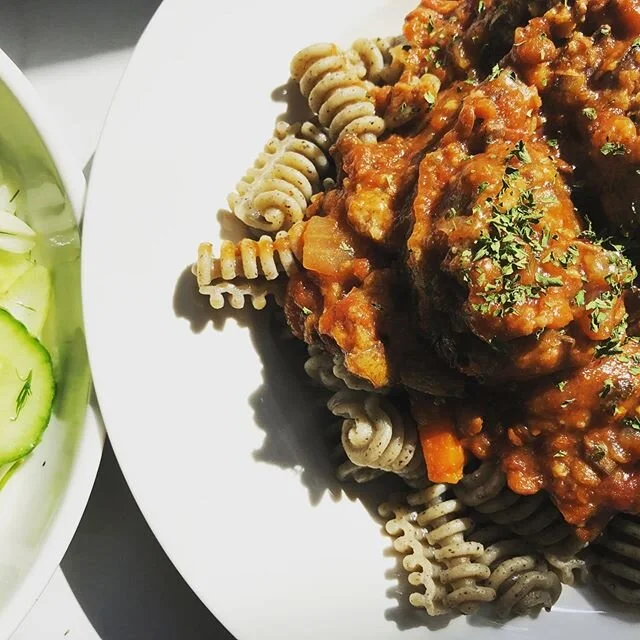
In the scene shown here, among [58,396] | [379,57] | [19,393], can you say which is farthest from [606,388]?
[19,393]

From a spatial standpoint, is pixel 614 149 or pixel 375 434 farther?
pixel 375 434

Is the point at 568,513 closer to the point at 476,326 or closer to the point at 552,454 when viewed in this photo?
the point at 552,454

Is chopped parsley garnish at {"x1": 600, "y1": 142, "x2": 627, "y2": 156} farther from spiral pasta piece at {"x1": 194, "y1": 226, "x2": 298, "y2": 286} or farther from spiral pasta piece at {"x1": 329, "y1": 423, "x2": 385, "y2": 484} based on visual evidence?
spiral pasta piece at {"x1": 329, "y1": 423, "x2": 385, "y2": 484}

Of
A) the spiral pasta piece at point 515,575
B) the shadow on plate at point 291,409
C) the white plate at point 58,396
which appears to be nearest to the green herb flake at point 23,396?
the white plate at point 58,396

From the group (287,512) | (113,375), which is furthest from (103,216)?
(287,512)

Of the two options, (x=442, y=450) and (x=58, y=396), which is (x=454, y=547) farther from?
(x=58, y=396)

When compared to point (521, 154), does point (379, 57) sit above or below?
above

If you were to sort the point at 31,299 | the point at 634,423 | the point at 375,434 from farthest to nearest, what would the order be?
the point at 31,299 < the point at 375,434 < the point at 634,423
